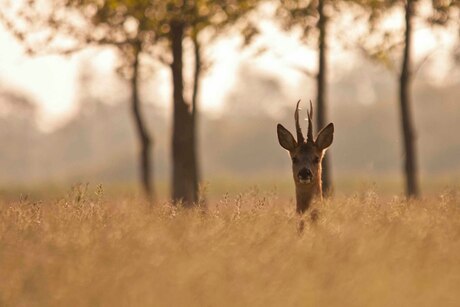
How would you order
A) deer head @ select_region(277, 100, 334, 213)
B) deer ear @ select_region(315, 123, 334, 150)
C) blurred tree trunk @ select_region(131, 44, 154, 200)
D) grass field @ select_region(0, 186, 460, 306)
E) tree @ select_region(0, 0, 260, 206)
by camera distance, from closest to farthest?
1. grass field @ select_region(0, 186, 460, 306)
2. deer head @ select_region(277, 100, 334, 213)
3. deer ear @ select_region(315, 123, 334, 150)
4. tree @ select_region(0, 0, 260, 206)
5. blurred tree trunk @ select_region(131, 44, 154, 200)

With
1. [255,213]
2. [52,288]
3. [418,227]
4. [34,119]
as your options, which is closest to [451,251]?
[418,227]

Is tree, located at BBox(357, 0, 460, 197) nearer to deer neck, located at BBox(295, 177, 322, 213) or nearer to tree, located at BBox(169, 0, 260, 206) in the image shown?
tree, located at BBox(169, 0, 260, 206)

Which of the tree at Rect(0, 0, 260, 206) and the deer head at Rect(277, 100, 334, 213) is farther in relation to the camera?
the tree at Rect(0, 0, 260, 206)

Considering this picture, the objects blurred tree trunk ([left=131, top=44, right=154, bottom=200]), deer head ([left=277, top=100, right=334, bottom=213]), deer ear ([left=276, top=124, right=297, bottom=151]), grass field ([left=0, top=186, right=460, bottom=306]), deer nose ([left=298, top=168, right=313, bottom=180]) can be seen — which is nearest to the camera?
grass field ([left=0, top=186, right=460, bottom=306])

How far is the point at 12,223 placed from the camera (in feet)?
35.4

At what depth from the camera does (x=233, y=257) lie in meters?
8.16

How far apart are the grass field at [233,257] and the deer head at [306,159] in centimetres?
55

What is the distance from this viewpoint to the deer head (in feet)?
38.9

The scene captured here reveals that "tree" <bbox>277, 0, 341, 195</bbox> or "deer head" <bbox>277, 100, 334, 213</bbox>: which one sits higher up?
"tree" <bbox>277, 0, 341, 195</bbox>

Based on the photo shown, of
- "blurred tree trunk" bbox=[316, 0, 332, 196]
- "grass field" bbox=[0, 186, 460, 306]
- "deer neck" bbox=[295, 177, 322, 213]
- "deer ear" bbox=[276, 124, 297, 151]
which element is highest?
"blurred tree trunk" bbox=[316, 0, 332, 196]

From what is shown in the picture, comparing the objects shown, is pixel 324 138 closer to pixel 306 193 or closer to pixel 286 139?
pixel 286 139

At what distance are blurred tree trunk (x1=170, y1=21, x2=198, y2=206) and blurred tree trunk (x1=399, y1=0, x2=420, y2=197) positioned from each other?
19.8 ft

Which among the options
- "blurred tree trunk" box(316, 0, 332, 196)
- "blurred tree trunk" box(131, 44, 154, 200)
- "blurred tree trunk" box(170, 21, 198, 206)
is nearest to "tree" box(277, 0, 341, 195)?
"blurred tree trunk" box(316, 0, 332, 196)

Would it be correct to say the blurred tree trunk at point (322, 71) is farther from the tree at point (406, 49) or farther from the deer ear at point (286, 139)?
the deer ear at point (286, 139)
